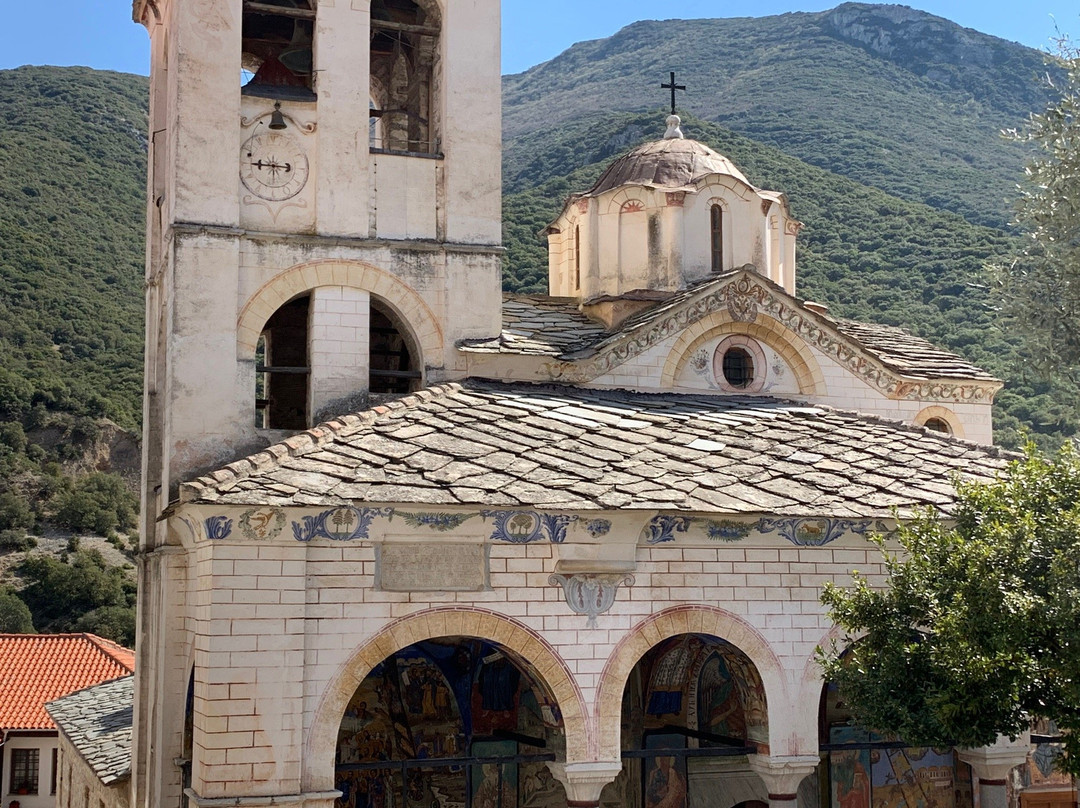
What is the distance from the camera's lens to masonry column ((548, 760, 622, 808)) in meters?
10.9

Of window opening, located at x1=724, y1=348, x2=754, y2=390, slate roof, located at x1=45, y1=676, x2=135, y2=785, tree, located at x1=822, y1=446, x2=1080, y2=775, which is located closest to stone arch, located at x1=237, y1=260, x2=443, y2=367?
window opening, located at x1=724, y1=348, x2=754, y2=390

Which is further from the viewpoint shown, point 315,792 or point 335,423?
point 335,423

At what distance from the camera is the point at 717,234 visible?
56.3ft

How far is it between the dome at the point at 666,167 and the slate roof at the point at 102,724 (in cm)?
920

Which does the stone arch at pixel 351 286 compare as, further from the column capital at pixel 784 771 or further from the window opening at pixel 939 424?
the window opening at pixel 939 424

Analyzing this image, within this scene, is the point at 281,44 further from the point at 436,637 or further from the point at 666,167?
the point at 436,637

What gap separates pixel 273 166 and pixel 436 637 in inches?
222

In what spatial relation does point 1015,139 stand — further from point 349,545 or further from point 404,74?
point 404,74

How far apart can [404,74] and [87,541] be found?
121ft

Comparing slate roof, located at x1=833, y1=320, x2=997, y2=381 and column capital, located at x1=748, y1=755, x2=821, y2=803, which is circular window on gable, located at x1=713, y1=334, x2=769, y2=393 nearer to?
slate roof, located at x1=833, y1=320, x2=997, y2=381

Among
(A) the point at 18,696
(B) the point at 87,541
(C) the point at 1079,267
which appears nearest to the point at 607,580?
(C) the point at 1079,267

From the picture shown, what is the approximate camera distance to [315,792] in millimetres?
10258

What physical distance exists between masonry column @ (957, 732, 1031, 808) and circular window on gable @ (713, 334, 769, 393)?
496 cm

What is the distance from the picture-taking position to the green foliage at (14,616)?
4338 cm
